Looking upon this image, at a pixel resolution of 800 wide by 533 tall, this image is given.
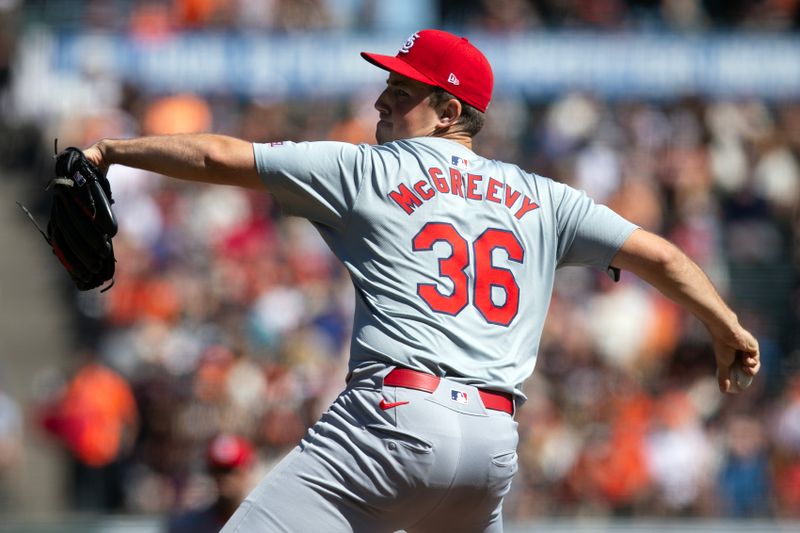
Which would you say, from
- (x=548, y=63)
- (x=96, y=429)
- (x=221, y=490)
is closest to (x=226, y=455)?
(x=221, y=490)

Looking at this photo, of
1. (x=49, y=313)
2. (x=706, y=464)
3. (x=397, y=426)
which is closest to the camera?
(x=397, y=426)

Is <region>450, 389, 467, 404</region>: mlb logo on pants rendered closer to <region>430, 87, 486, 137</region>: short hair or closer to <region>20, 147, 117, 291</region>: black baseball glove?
<region>430, 87, 486, 137</region>: short hair

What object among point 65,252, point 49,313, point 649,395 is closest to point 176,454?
point 49,313

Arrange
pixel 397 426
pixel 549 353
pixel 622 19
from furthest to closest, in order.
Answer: pixel 622 19
pixel 549 353
pixel 397 426

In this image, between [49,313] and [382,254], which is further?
[49,313]

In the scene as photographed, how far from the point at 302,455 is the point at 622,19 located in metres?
12.6

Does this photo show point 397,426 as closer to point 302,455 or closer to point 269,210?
point 302,455

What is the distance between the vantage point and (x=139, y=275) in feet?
38.4

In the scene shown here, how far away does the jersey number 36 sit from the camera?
3678 millimetres

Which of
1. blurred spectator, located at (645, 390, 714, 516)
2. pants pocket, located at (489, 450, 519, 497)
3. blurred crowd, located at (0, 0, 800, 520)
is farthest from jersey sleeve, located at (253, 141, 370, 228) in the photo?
blurred spectator, located at (645, 390, 714, 516)

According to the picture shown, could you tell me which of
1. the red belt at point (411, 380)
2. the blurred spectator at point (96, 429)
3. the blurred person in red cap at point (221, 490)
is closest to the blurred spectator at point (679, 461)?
the blurred spectator at point (96, 429)

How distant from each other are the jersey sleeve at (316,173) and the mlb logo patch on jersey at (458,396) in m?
0.57

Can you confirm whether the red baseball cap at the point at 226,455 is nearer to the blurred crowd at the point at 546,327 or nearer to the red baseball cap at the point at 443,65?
the blurred crowd at the point at 546,327

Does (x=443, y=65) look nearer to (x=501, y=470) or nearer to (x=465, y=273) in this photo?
(x=465, y=273)
